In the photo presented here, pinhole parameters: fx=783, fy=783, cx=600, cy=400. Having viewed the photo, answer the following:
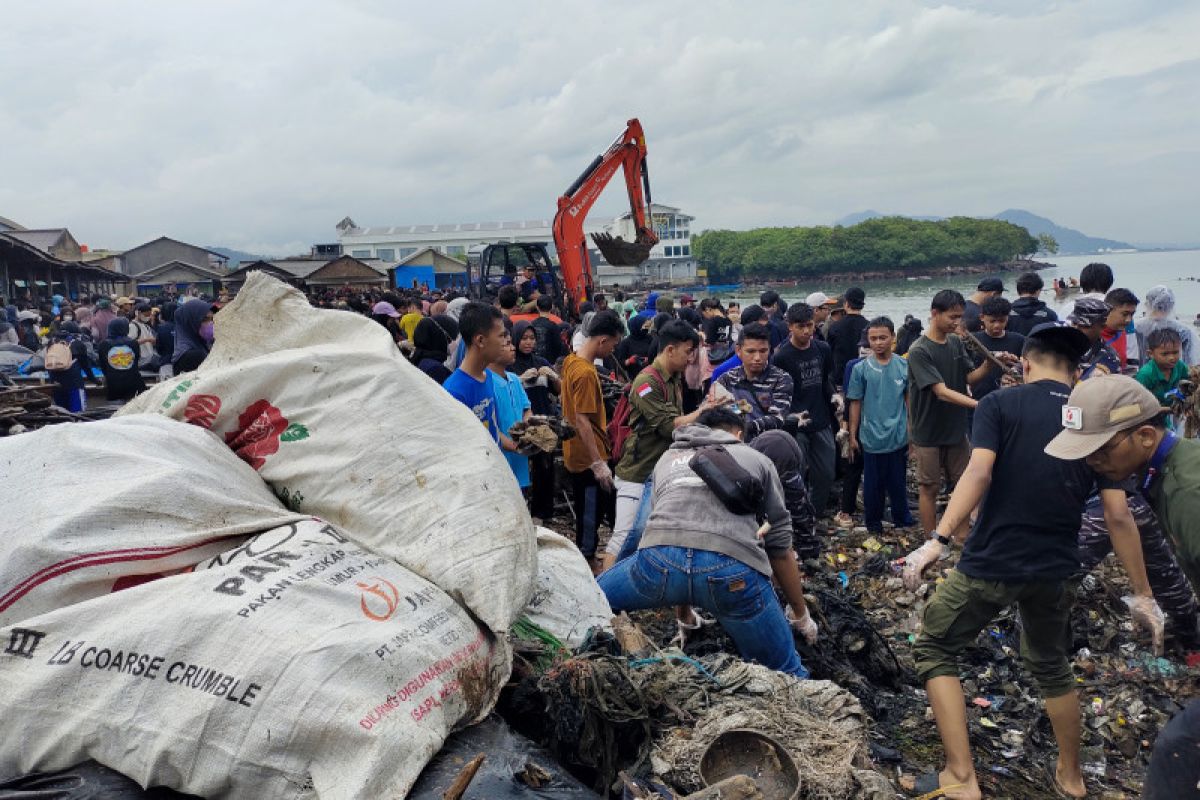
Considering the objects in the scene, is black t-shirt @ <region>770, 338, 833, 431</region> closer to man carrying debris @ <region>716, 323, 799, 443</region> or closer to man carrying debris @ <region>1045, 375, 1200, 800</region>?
man carrying debris @ <region>716, 323, 799, 443</region>

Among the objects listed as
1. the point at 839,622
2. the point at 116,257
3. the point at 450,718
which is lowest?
the point at 839,622

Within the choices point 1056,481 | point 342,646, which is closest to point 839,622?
point 1056,481

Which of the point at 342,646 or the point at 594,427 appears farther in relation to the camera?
the point at 594,427

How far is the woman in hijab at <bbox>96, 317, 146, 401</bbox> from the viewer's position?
7008 mm

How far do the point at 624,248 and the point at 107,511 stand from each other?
10907mm

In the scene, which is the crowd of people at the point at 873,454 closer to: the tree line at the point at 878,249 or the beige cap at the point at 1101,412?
the beige cap at the point at 1101,412

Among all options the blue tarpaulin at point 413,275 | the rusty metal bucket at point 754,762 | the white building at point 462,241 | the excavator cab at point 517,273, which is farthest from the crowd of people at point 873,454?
the white building at point 462,241

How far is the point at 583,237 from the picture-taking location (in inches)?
511

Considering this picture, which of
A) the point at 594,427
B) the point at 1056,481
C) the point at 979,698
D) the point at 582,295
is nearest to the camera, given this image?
the point at 1056,481

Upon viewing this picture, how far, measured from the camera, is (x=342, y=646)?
1.83 m

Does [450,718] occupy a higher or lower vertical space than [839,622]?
higher

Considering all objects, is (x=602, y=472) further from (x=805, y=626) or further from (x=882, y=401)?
(x=882, y=401)

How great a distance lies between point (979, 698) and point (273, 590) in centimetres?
326

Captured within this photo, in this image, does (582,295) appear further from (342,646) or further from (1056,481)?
(342,646)
